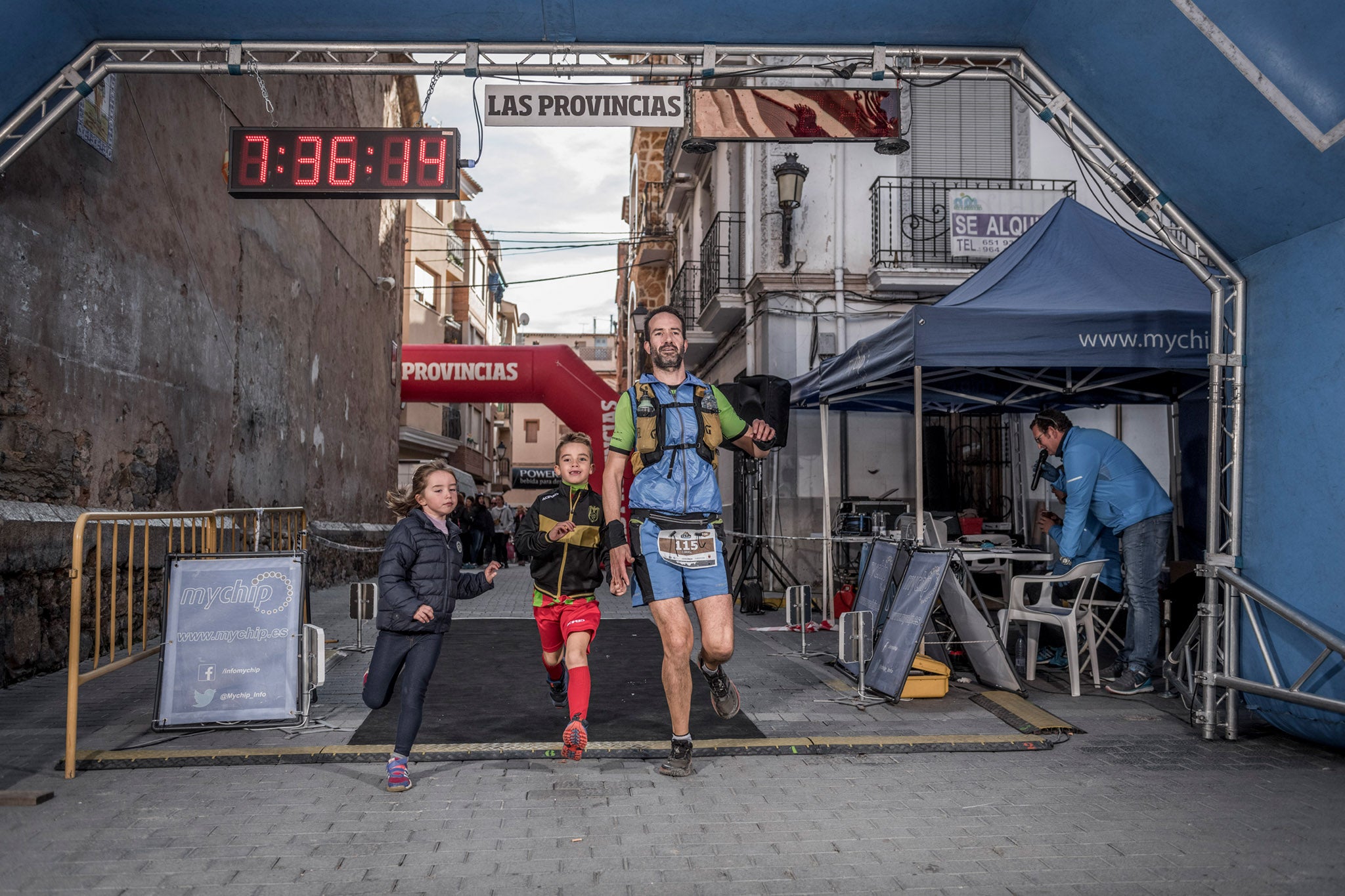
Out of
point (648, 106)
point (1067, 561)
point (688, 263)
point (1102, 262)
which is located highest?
point (688, 263)

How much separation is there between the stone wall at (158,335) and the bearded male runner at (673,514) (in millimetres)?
4696

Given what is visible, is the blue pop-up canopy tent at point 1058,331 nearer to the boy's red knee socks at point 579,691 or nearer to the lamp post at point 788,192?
the boy's red knee socks at point 579,691

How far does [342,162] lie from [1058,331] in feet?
17.2

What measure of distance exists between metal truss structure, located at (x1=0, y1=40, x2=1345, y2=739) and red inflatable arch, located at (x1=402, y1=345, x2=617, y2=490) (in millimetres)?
17640

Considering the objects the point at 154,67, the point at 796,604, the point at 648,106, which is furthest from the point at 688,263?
the point at 154,67

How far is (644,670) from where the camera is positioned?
7.86 meters

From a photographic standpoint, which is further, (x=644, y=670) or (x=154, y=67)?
(x=644, y=670)

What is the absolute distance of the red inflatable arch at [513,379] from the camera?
946 inches

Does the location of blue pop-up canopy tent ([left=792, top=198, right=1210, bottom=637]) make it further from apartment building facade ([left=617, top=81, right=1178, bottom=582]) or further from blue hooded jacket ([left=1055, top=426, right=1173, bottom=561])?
apartment building facade ([left=617, top=81, right=1178, bottom=582])

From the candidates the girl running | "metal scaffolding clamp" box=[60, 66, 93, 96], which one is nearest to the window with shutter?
"metal scaffolding clamp" box=[60, 66, 93, 96]

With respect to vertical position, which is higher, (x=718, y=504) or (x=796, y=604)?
Answer: (x=718, y=504)

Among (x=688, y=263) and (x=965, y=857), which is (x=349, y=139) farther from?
(x=688, y=263)

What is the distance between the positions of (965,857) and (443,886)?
178 cm

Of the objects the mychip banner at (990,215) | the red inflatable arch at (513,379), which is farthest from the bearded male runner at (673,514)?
the red inflatable arch at (513,379)
